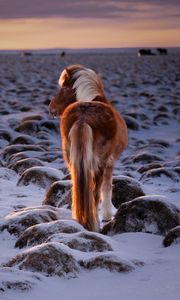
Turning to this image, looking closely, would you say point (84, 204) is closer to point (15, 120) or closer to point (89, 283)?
point (89, 283)

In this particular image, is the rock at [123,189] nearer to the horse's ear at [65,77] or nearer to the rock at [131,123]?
the horse's ear at [65,77]

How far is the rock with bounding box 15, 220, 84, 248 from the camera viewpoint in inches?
175

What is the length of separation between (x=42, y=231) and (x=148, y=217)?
964 mm

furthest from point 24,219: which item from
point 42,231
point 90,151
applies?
point 90,151

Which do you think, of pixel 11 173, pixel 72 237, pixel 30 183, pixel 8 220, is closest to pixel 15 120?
pixel 11 173

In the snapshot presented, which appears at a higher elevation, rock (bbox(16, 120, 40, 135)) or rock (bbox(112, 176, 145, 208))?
rock (bbox(112, 176, 145, 208))

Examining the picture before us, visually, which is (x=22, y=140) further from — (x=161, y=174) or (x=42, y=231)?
(x=42, y=231)

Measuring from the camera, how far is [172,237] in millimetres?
4441

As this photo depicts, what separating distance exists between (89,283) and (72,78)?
10.1 feet

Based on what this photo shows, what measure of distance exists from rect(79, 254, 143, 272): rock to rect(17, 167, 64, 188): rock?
3.14 metres

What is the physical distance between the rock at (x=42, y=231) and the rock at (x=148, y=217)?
0.50 metres

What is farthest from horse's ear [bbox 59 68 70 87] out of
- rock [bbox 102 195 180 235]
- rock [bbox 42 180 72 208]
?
rock [bbox 102 195 180 235]

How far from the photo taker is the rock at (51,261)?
368 cm

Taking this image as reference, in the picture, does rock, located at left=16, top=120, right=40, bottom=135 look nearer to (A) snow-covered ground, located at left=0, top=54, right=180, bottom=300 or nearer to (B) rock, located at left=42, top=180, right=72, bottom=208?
(A) snow-covered ground, located at left=0, top=54, right=180, bottom=300
